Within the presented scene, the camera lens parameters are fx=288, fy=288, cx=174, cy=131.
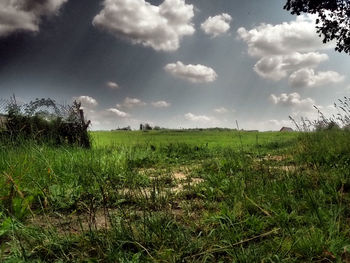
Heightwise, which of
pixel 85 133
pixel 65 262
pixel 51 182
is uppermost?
pixel 85 133

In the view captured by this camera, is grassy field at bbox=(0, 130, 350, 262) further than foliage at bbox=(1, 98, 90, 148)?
No

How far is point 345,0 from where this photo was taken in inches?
464

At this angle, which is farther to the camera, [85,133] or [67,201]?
[85,133]

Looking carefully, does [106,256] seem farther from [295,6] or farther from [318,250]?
[295,6]

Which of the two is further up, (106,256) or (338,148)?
(338,148)

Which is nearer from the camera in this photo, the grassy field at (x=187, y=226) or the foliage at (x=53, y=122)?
the grassy field at (x=187, y=226)

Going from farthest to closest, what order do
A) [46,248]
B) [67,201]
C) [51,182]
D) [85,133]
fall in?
[85,133] → [51,182] → [67,201] → [46,248]

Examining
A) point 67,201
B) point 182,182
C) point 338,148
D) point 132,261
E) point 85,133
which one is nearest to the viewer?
point 132,261

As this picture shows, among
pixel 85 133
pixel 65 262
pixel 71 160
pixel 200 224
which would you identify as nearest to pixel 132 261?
pixel 65 262

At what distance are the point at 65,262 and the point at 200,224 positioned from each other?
1115mm

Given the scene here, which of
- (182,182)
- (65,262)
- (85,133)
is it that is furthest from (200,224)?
(85,133)

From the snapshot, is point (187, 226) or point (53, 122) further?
point (53, 122)

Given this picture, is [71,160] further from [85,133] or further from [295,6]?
[295,6]

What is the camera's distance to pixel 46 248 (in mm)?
1990
